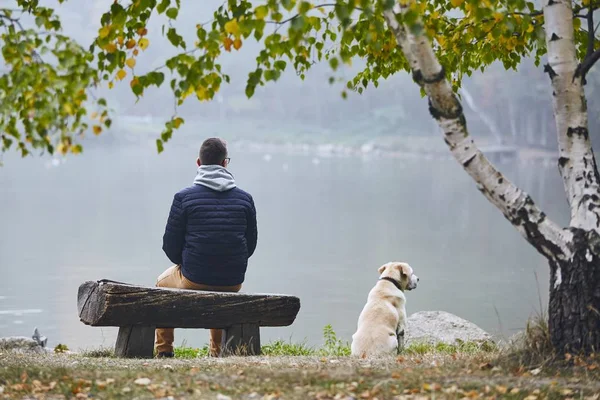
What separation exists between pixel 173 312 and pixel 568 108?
3197mm

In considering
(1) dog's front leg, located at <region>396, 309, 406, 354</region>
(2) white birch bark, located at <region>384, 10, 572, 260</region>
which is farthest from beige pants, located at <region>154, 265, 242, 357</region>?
(2) white birch bark, located at <region>384, 10, 572, 260</region>

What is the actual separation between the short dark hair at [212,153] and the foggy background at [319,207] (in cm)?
492

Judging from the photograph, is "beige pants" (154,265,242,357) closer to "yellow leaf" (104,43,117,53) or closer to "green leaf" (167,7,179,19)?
"yellow leaf" (104,43,117,53)

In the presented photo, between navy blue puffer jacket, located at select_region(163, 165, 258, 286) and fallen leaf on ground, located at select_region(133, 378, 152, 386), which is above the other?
navy blue puffer jacket, located at select_region(163, 165, 258, 286)

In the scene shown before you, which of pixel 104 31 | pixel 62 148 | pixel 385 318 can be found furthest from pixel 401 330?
pixel 62 148

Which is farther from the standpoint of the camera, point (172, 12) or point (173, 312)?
point (173, 312)

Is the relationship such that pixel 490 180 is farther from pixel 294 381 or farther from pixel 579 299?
pixel 294 381

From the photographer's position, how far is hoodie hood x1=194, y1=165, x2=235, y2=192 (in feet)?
25.0

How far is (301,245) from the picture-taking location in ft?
90.3

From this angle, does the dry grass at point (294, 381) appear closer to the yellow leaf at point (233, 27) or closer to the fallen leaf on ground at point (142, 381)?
the fallen leaf on ground at point (142, 381)

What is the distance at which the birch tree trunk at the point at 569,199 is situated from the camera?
600cm

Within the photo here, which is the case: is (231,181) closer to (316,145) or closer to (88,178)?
(88,178)

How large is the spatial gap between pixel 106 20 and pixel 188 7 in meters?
127

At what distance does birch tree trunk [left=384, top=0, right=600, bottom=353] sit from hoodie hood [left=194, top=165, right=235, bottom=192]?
208 cm
